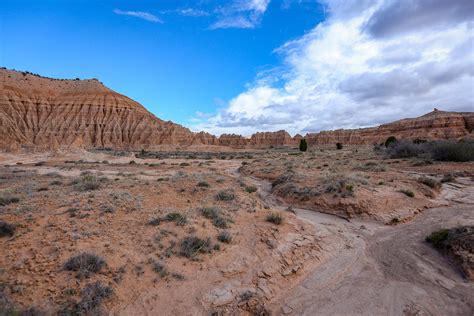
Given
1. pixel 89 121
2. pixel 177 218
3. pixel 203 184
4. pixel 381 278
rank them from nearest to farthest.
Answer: pixel 381 278
pixel 177 218
pixel 203 184
pixel 89 121

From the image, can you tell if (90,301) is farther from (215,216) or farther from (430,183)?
(430,183)

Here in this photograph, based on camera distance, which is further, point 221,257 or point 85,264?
point 221,257

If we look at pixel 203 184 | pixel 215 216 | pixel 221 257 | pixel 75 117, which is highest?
pixel 75 117

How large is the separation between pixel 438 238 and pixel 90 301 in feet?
28.9

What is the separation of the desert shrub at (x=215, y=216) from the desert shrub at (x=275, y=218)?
1456 millimetres

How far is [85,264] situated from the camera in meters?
5.36

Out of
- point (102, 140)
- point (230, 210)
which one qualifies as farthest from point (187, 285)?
point (102, 140)

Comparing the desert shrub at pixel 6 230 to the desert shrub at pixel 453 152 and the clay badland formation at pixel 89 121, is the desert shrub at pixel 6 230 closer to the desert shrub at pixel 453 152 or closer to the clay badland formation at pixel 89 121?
the desert shrub at pixel 453 152

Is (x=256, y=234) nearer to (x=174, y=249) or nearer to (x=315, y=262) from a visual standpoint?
(x=315, y=262)

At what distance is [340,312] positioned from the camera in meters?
5.14

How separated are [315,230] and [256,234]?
2205mm

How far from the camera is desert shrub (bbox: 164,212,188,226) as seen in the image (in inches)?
307

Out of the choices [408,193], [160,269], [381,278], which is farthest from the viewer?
[408,193]

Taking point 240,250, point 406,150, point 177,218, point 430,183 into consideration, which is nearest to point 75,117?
point 406,150
